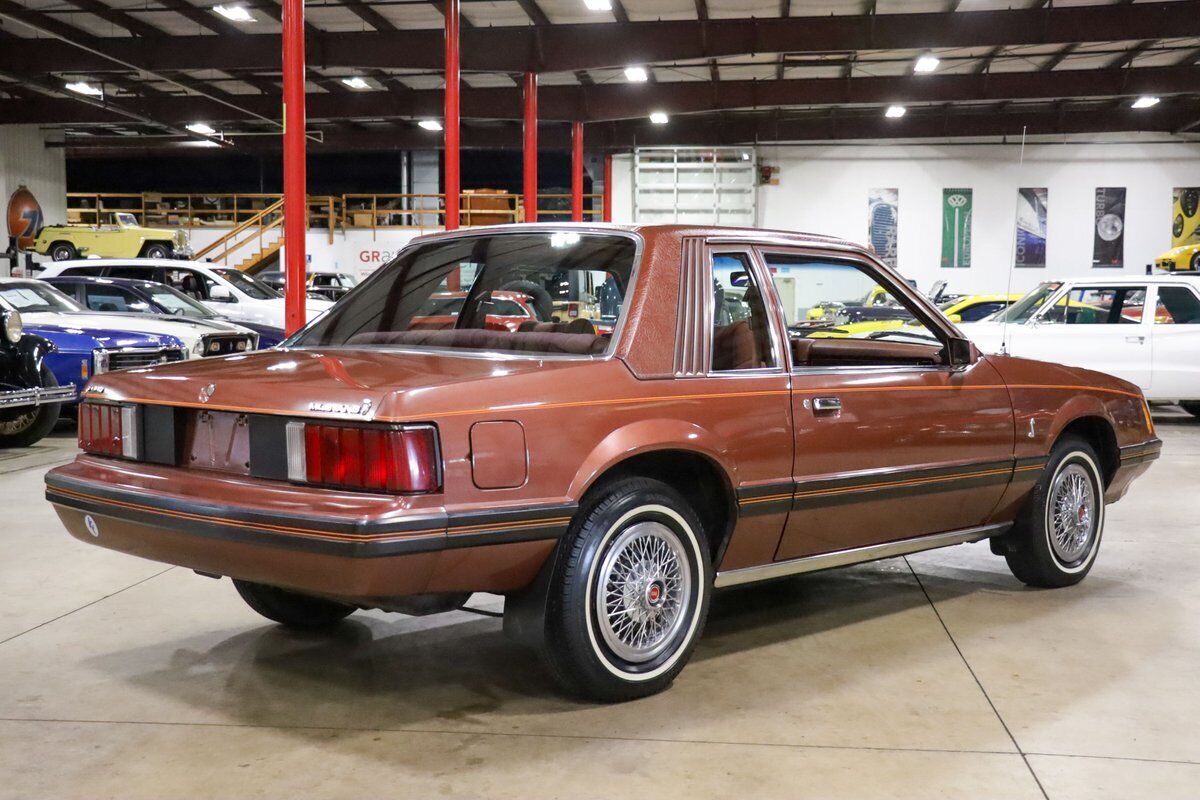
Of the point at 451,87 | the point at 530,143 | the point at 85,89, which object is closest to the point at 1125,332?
the point at 451,87

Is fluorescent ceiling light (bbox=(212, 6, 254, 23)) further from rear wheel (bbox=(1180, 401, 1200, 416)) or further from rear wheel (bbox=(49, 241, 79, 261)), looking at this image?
rear wheel (bbox=(1180, 401, 1200, 416))

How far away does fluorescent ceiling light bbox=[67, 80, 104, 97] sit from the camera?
2526 centimetres

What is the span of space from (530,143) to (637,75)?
5.00 m

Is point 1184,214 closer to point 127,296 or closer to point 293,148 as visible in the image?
point 293,148

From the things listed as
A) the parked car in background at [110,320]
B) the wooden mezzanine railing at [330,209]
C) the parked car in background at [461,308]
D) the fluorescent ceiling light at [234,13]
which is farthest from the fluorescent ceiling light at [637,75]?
the parked car in background at [461,308]

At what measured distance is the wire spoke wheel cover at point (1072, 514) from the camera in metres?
5.00

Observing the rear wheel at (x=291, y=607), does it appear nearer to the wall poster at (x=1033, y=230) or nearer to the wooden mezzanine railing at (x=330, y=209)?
the wooden mezzanine railing at (x=330, y=209)

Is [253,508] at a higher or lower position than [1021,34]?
lower

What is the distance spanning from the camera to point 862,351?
4352mm

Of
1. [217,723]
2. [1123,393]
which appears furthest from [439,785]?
[1123,393]

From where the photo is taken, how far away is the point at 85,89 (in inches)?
1032

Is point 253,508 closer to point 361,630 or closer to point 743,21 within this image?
point 361,630

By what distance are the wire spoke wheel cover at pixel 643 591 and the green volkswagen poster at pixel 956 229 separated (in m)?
27.4

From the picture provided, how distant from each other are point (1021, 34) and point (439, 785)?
61.8 feet
